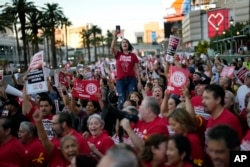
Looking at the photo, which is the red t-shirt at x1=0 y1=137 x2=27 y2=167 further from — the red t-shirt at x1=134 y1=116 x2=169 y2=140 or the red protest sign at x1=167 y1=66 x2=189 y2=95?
the red protest sign at x1=167 y1=66 x2=189 y2=95

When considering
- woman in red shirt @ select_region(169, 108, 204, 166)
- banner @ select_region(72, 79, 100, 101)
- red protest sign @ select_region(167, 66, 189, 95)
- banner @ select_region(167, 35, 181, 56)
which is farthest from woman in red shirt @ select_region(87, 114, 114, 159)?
banner @ select_region(167, 35, 181, 56)

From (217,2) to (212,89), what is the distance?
11095 cm

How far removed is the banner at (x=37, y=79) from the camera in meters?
7.38

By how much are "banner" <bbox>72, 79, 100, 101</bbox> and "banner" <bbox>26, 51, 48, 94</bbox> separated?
134 centimetres

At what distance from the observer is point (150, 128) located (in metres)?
5.57

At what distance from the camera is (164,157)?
15.0 feet

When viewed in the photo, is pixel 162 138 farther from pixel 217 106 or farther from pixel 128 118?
pixel 217 106

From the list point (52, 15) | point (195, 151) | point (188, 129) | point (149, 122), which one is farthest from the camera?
point (52, 15)

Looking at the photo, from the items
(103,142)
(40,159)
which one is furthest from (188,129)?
(40,159)

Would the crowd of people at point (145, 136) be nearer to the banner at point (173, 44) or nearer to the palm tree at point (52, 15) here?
the banner at point (173, 44)

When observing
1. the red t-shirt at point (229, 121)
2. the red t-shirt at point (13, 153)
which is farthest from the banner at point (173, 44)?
the red t-shirt at point (13, 153)

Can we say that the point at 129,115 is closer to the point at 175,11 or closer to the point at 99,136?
the point at 99,136

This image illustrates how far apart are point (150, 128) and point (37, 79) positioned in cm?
259

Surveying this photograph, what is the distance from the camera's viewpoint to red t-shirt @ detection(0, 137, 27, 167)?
5.48 metres
